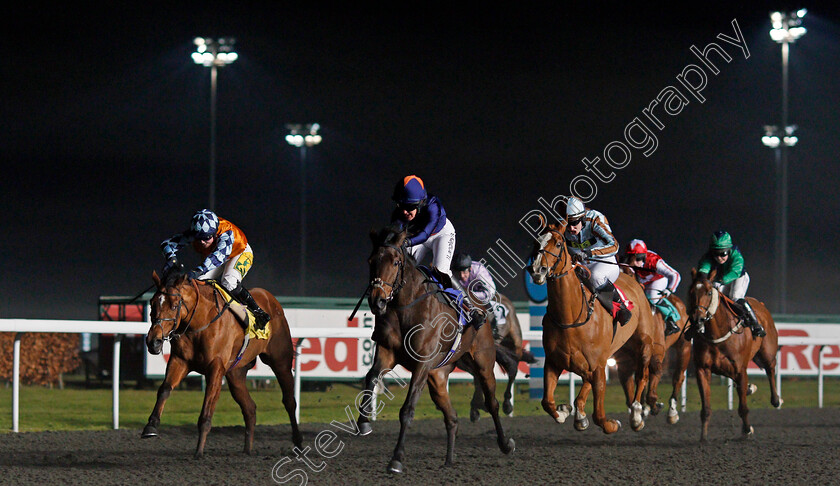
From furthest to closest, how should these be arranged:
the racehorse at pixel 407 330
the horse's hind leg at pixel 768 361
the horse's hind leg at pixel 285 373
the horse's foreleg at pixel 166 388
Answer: the horse's hind leg at pixel 768 361
the horse's hind leg at pixel 285 373
the horse's foreleg at pixel 166 388
the racehorse at pixel 407 330

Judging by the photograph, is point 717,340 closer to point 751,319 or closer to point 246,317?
point 751,319

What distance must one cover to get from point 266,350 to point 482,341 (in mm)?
1620

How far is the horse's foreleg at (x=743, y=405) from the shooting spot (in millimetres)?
8023

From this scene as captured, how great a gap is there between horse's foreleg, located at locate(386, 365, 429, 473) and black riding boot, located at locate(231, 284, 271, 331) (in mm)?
1528

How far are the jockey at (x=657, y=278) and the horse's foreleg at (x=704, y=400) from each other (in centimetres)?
51

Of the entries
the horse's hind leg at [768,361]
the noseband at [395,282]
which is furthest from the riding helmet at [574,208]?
the horse's hind leg at [768,361]

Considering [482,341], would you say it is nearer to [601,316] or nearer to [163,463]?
[601,316]

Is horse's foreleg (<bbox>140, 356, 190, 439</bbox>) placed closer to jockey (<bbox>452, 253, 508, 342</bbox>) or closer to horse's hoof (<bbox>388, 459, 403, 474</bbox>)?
horse's hoof (<bbox>388, 459, 403, 474</bbox>)

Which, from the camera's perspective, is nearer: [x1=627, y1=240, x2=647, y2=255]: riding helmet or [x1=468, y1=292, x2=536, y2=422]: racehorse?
[x1=468, y1=292, x2=536, y2=422]: racehorse

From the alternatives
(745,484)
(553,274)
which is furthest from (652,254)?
(745,484)

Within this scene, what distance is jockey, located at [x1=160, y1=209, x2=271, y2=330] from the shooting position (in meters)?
6.16

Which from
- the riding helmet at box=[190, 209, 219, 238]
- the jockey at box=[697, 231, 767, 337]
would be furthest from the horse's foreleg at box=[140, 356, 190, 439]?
the jockey at box=[697, 231, 767, 337]

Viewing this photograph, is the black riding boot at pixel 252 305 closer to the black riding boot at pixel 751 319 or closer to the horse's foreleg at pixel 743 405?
the horse's foreleg at pixel 743 405

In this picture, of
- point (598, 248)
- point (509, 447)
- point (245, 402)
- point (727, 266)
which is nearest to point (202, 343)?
point (245, 402)
